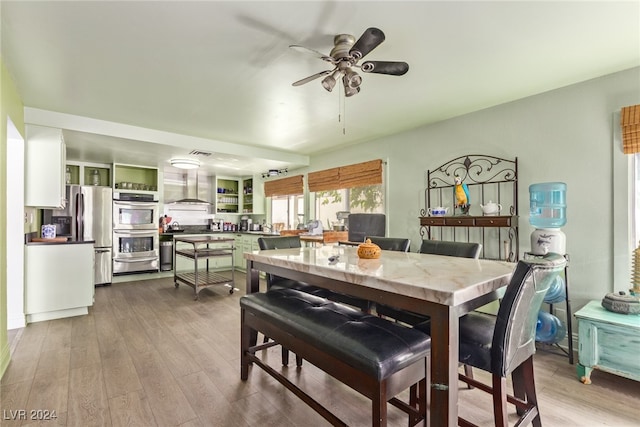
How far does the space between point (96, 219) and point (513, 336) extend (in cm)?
584

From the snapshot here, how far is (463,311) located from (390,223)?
3.22m

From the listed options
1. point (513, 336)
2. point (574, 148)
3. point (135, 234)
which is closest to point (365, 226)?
point (574, 148)

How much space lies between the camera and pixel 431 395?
3.87ft

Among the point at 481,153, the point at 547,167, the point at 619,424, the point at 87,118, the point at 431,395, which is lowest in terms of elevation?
the point at 619,424

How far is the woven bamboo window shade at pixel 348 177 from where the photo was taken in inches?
180

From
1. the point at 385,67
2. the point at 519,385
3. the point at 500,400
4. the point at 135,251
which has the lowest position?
the point at 519,385

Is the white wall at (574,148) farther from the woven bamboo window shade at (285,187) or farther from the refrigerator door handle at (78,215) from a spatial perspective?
the refrigerator door handle at (78,215)

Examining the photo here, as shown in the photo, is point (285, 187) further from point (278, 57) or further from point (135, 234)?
point (278, 57)

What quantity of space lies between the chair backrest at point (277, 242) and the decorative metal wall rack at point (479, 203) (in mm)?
1692

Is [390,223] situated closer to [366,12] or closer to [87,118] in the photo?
[366,12]

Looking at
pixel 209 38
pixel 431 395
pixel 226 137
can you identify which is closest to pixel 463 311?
pixel 431 395

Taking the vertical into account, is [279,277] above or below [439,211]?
below

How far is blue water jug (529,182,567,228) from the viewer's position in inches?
107

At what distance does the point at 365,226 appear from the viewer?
4238mm
